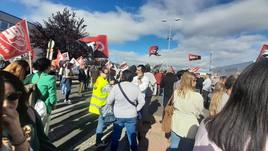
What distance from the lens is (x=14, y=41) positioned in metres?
6.32

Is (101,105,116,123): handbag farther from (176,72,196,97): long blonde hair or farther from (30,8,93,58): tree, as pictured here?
(30,8,93,58): tree

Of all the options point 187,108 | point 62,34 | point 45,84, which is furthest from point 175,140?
point 62,34

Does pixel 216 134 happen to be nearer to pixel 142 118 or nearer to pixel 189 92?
pixel 189 92

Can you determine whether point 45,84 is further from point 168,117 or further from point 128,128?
point 168,117

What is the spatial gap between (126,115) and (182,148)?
1374 millimetres

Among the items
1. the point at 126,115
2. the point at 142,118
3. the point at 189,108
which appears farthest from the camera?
the point at 142,118

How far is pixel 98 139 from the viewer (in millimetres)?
7301

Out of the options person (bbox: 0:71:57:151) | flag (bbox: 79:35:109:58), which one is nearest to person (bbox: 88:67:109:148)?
flag (bbox: 79:35:109:58)

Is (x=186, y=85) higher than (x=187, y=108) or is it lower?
higher

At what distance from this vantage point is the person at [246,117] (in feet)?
6.01

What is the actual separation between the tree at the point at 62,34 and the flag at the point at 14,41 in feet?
93.3

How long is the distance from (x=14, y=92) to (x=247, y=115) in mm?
1412

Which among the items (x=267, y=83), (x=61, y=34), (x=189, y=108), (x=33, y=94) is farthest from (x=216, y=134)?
(x=61, y=34)

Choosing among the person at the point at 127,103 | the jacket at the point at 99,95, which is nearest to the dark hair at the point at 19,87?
the person at the point at 127,103
